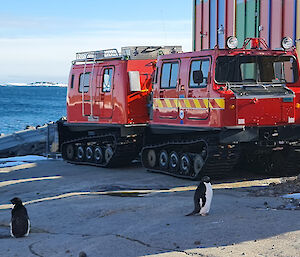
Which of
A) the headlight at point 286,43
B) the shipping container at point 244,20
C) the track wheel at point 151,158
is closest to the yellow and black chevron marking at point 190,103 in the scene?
the track wheel at point 151,158

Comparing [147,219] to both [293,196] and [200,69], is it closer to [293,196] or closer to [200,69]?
[293,196]

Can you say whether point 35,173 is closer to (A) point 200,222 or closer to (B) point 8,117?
(A) point 200,222

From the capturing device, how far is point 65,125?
61.0 feet

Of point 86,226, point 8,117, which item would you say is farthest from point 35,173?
point 8,117

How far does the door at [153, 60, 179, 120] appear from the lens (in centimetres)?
1420

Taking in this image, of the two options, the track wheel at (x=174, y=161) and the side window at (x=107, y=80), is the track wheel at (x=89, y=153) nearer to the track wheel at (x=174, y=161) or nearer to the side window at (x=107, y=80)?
the side window at (x=107, y=80)

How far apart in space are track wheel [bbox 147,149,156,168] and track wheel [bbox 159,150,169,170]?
0.36 m

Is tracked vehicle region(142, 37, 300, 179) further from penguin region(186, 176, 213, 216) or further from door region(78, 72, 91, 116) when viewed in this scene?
penguin region(186, 176, 213, 216)

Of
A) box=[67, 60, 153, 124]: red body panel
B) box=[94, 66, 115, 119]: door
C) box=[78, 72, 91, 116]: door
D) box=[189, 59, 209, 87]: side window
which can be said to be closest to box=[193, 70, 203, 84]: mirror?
box=[189, 59, 209, 87]: side window

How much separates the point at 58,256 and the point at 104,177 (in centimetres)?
690

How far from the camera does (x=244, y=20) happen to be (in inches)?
753

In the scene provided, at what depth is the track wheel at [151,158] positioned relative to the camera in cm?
1537

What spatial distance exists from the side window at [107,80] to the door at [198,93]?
3.00 m

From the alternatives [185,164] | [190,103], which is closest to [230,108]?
[190,103]
